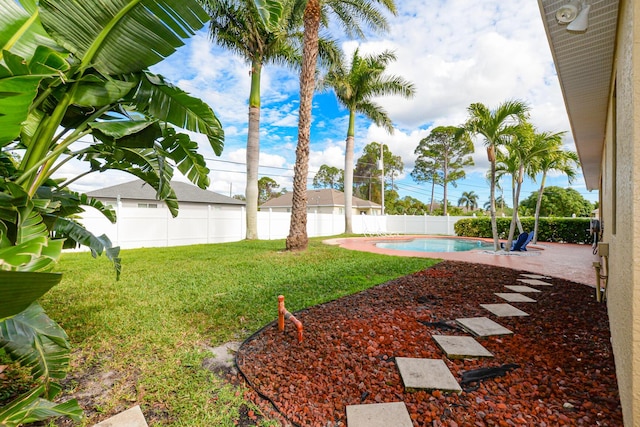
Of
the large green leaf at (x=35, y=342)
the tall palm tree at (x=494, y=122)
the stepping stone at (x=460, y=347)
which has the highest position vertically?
the tall palm tree at (x=494, y=122)

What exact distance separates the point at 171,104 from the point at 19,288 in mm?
2121

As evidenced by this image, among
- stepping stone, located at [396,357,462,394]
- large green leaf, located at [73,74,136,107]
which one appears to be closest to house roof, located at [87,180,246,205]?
large green leaf, located at [73,74,136,107]

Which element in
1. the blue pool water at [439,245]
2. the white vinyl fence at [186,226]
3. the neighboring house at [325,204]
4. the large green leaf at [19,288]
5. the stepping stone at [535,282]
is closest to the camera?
the large green leaf at [19,288]

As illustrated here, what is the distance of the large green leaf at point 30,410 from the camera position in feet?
4.76

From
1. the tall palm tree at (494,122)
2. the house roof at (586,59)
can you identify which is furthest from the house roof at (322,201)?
the house roof at (586,59)

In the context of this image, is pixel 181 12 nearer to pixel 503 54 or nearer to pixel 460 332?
pixel 460 332

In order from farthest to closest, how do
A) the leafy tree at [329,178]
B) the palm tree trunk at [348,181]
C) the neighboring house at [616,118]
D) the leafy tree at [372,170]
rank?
the leafy tree at [329,178] < the leafy tree at [372,170] < the palm tree trunk at [348,181] < the neighboring house at [616,118]

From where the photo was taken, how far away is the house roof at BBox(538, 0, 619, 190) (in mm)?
2791

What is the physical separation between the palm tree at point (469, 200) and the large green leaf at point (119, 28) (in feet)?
232

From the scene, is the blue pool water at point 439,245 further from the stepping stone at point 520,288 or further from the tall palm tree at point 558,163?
the stepping stone at point 520,288

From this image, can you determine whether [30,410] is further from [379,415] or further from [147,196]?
[147,196]

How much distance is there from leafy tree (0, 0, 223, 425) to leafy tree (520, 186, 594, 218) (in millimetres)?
40050

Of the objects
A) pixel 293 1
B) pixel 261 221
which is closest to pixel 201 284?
pixel 261 221

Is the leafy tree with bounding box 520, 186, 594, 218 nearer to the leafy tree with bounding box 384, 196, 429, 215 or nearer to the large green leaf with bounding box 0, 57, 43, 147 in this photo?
the leafy tree with bounding box 384, 196, 429, 215
